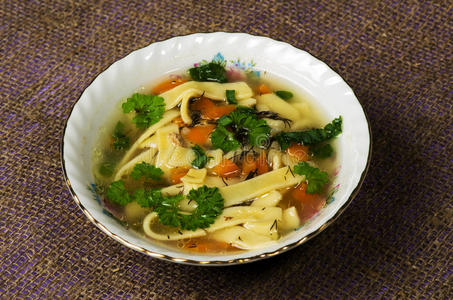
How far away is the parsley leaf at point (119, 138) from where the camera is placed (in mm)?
3744

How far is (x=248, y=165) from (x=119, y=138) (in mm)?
844

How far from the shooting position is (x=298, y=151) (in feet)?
12.1

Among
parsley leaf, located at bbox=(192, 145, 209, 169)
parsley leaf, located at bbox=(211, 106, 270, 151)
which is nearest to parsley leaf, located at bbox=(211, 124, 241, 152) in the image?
parsley leaf, located at bbox=(211, 106, 270, 151)

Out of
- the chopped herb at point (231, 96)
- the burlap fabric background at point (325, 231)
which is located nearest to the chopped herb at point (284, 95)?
the chopped herb at point (231, 96)

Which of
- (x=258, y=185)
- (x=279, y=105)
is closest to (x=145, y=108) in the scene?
(x=279, y=105)

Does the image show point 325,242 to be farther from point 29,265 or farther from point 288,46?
point 29,265

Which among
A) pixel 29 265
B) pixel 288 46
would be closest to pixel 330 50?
pixel 288 46

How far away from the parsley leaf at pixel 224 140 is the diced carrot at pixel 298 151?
0.32 m

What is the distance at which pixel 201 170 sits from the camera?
11.5ft

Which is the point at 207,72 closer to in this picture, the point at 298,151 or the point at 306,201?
the point at 298,151

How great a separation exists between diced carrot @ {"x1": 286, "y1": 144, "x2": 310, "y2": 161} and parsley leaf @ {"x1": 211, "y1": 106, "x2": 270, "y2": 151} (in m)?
0.16

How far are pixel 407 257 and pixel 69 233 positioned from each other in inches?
79.6

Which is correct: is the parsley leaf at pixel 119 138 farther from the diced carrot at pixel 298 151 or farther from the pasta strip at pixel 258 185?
the diced carrot at pixel 298 151

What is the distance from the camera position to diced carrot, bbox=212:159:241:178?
356cm
